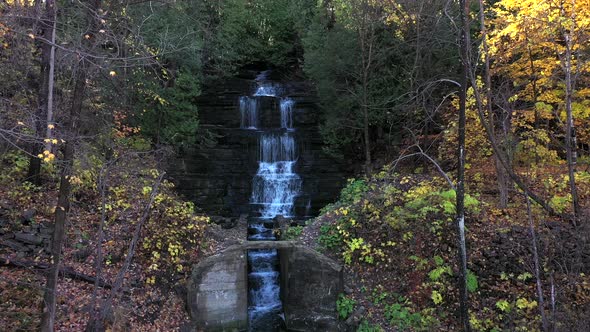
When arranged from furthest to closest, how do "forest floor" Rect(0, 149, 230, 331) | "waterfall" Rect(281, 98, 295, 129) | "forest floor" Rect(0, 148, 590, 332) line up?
1. "waterfall" Rect(281, 98, 295, 129)
2. "forest floor" Rect(0, 148, 590, 332)
3. "forest floor" Rect(0, 149, 230, 331)

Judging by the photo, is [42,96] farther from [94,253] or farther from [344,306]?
[344,306]

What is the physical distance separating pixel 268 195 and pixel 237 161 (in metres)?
2.46

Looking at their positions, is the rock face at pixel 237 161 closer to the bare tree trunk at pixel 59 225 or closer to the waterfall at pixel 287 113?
the waterfall at pixel 287 113

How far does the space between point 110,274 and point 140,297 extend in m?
0.91

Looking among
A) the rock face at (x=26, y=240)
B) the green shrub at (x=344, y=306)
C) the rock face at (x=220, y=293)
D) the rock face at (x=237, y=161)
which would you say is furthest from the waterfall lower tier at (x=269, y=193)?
the rock face at (x=26, y=240)

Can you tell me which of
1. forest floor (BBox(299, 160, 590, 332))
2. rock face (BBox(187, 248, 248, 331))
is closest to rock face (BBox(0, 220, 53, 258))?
rock face (BBox(187, 248, 248, 331))

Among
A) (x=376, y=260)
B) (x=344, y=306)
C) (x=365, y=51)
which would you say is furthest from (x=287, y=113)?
(x=344, y=306)

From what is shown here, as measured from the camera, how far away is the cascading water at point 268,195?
12.2 metres

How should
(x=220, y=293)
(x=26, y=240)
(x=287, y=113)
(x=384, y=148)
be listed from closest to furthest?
(x=26, y=240)
(x=220, y=293)
(x=384, y=148)
(x=287, y=113)

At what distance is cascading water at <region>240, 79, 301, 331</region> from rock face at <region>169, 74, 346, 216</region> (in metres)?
0.33

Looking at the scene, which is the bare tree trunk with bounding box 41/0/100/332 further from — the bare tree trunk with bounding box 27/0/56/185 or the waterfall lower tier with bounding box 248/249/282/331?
the waterfall lower tier with bounding box 248/249/282/331

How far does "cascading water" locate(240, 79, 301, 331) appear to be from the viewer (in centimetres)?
1225

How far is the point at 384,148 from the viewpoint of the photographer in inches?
682

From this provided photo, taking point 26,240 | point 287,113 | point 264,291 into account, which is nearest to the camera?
point 26,240
